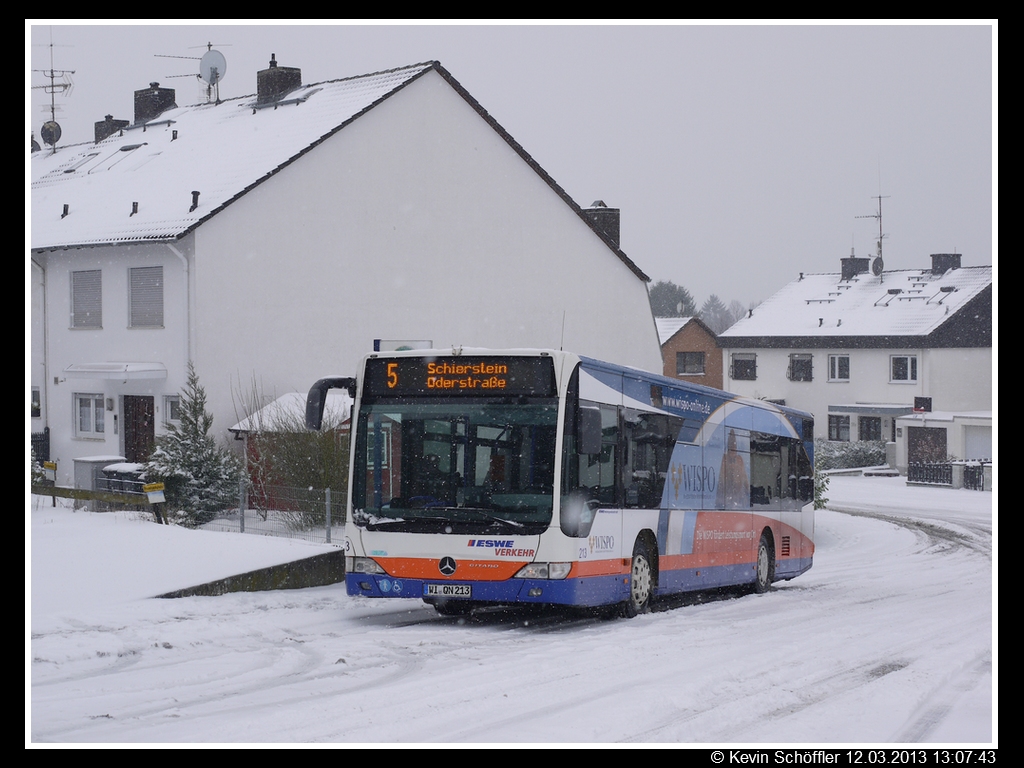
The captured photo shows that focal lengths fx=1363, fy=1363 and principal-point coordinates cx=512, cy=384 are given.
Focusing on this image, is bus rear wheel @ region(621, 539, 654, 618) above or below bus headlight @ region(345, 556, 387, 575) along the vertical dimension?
below

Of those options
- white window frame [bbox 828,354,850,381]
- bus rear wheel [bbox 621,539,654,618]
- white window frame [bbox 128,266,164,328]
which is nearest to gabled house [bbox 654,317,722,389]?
white window frame [bbox 828,354,850,381]

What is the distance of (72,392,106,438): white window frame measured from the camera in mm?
31359

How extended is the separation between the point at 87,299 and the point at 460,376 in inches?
774

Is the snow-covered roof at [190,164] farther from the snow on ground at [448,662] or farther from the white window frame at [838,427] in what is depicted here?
the white window frame at [838,427]

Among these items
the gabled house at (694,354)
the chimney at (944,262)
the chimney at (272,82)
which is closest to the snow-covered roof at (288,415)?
the chimney at (272,82)

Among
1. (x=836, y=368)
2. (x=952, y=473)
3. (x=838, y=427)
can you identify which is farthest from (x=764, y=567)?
(x=836, y=368)

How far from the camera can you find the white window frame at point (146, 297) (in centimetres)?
2961

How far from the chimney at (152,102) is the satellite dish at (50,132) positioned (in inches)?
223

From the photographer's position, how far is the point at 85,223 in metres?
31.6

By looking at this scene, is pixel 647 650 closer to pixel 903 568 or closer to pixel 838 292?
pixel 903 568

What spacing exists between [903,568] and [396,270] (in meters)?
14.3

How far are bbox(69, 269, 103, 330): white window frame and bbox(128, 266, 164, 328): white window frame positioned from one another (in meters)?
1.22

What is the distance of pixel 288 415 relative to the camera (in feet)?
80.3

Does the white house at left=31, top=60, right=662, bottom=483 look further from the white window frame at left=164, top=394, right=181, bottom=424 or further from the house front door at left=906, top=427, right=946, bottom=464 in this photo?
the house front door at left=906, top=427, right=946, bottom=464
